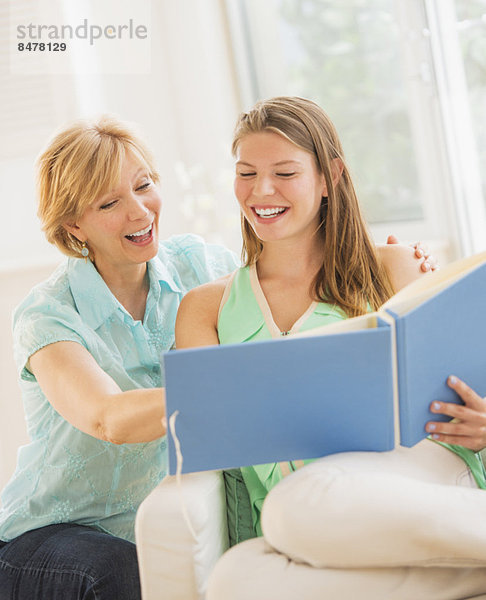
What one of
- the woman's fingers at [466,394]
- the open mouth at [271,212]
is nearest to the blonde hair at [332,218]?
the open mouth at [271,212]

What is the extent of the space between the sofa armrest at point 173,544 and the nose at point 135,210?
0.71 meters

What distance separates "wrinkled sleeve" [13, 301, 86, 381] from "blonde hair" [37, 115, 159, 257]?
0.21 metres

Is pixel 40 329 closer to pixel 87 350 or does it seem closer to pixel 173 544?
pixel 87 350

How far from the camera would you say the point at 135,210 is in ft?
5.94

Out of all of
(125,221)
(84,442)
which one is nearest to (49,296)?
(125,221)

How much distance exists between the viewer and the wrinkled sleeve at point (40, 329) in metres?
1.67

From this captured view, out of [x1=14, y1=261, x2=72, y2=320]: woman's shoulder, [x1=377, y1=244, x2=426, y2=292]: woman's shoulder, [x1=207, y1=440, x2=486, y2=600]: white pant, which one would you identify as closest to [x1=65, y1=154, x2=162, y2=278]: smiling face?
[x1=14, y1=261, x2=72, y2=320]: woman's shoulder

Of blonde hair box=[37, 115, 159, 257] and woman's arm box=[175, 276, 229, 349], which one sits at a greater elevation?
blonde hair box=[37, 115, 159, 257]

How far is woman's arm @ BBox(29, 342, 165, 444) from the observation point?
4.83ft

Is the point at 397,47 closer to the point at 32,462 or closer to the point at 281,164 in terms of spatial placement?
the point at 281,164

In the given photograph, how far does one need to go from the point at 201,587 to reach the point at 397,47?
238cm

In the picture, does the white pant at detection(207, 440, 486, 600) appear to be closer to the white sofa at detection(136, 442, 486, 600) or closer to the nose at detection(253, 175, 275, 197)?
the white sofa at detection(136, 442, 486, 600)

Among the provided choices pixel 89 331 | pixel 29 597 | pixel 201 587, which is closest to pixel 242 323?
pixel 89 331

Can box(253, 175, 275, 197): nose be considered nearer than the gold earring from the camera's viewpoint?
Yes
